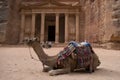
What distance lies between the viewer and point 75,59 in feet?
26.4

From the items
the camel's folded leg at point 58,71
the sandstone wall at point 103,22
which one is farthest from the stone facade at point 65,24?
the camel's folded leg at point 58,71

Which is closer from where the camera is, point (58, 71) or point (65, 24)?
point (58, 71)

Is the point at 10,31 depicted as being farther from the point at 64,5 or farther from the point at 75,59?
the point at 75,59

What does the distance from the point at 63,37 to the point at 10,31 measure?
31.3 ft

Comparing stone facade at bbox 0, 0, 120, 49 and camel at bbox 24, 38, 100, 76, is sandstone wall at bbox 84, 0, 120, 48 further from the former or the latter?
camel at bbox 24, 38, 100, 76

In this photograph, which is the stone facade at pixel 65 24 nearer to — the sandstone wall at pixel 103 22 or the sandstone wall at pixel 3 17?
the sandstone wall at pixel 103 22

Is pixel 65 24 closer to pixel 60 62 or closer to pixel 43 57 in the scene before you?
pixel 43 57

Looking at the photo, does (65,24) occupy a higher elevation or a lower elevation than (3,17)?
lower

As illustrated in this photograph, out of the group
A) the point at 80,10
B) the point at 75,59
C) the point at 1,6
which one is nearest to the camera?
the point at 75,59

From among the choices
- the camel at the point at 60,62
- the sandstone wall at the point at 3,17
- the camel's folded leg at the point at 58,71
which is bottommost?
the camel's folded leg at the point at 58,71

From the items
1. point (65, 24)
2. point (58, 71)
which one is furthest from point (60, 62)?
point (65, 24)

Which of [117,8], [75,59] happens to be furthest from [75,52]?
[117,8]

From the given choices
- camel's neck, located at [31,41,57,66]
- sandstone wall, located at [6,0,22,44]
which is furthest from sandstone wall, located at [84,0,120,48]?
camel's neck, located at [31,41,57,66]

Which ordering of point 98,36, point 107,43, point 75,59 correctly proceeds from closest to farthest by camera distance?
point 75,59, point 107,43, point 98,36
